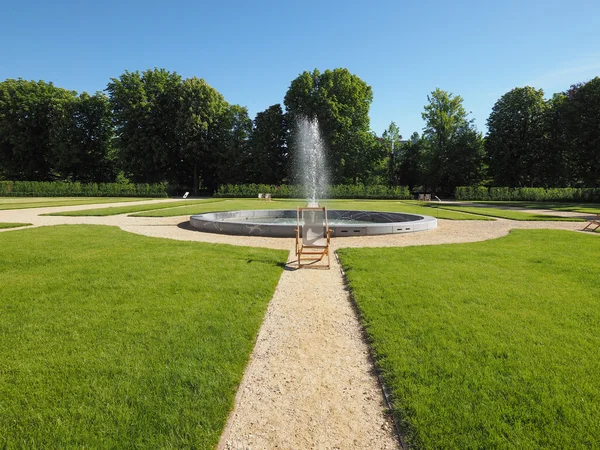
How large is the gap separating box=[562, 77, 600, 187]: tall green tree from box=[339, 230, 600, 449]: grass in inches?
1662

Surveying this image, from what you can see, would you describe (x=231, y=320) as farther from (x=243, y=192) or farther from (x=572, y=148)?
(x=572, y=148)

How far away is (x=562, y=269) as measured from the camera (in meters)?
6.96

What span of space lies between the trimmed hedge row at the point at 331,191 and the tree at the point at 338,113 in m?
3.83

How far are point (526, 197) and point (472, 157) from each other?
1035cm

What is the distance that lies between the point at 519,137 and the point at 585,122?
26.2ft

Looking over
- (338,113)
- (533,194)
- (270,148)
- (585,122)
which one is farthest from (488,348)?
(585,122)

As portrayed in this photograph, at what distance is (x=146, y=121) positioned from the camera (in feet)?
152

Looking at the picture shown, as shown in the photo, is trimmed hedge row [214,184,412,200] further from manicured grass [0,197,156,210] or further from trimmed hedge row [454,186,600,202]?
manicured grass [0,197,156,210]

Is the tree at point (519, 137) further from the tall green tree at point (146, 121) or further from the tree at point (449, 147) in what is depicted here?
the tall green tree at point (146, 121)

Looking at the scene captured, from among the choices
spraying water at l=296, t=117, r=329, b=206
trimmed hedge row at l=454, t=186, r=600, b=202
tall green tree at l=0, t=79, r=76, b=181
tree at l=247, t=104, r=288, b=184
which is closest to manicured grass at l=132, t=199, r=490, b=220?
spraying water at l=296, t=117, r=329, b=206

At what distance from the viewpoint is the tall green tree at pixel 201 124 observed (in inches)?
1850

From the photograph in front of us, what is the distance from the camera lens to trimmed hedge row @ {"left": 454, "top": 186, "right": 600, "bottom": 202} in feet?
127

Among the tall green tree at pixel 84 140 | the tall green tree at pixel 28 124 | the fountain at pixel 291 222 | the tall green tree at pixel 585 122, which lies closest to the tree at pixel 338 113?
the tall green tree at pixel 585 122

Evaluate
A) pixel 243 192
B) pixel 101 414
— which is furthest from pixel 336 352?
pixel 243 192
